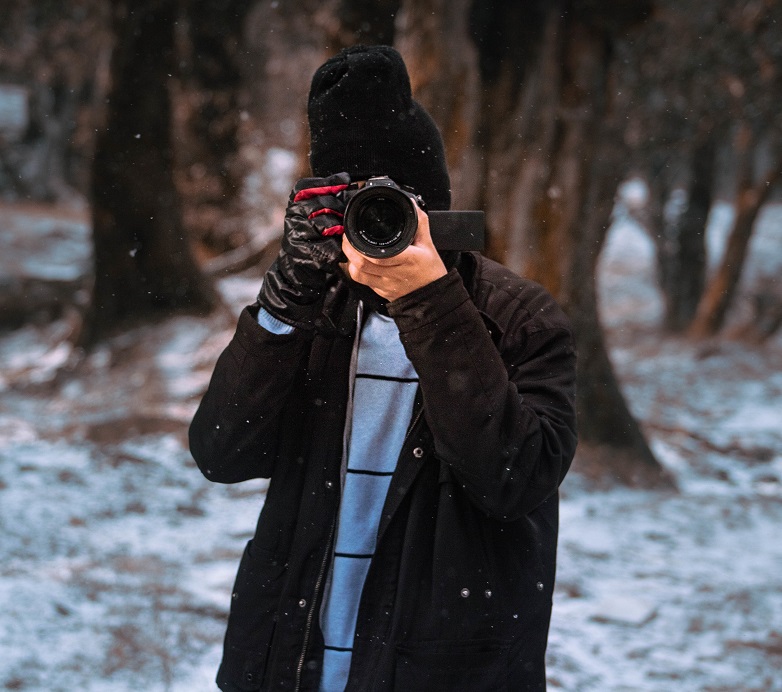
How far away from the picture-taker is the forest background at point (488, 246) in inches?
191

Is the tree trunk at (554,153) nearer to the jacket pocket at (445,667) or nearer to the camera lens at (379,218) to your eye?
the camera lens at (379,218)

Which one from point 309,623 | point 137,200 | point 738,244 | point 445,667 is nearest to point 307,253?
point 309,623

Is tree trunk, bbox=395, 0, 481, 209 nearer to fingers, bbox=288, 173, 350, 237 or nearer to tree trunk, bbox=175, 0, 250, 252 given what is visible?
fingers, bbox=288, 173, 350, 237

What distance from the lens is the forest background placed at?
191 inches

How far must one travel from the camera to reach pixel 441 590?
1786 millimetres

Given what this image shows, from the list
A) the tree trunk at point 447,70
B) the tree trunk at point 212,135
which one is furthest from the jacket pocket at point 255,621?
the tree trunk at point 212,135

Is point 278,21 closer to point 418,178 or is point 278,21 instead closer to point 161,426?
point 161,426

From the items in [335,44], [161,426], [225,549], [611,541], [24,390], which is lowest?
[225,549]

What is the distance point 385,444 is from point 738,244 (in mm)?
11800

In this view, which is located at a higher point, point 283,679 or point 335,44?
point 335,44

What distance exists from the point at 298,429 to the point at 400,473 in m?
0.26

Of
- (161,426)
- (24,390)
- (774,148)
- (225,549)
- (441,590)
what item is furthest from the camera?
(774,148)

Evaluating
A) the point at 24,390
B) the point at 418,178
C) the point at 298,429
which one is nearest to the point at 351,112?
the point at 418,178

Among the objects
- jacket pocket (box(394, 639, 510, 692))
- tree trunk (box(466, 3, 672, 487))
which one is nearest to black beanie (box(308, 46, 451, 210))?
Result: jacket pocket (box(394, 639, 510, 692))
